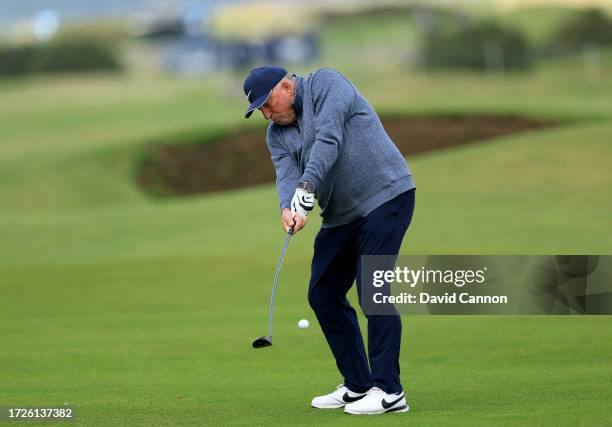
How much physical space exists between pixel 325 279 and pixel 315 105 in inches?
44.7

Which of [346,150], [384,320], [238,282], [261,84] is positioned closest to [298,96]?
[261,84]

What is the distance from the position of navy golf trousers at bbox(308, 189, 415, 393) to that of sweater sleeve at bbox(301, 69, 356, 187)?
46 centimetres

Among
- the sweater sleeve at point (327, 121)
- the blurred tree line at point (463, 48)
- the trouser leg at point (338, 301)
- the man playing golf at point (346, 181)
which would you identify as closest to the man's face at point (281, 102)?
the man playing golf at point (346, 181)

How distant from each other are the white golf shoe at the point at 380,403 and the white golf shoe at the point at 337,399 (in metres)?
0.31

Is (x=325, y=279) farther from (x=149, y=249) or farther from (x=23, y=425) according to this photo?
(x=149, y=249)

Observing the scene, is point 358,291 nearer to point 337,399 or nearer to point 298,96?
point 337,399

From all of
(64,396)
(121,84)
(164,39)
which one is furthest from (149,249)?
(164,39)

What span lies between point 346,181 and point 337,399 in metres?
1.43

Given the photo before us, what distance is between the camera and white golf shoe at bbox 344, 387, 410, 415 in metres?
7.34

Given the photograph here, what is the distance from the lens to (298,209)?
740 cm

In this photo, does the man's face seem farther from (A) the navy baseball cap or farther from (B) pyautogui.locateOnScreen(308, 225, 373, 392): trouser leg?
(B) pyautogui.locateOnScreen(308, 225, 373, 392): trouser leg

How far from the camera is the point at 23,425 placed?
7.25 meters

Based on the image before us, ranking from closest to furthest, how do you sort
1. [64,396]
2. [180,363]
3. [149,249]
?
[64,396]
[180,363]
[149,249]

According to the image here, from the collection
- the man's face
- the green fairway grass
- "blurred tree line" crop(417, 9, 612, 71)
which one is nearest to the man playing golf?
the man's face
